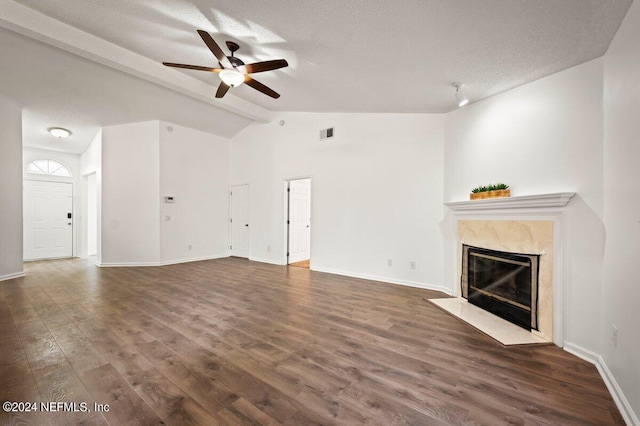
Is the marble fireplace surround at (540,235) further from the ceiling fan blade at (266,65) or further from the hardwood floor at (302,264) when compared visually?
the hardwood floor at (302,264)

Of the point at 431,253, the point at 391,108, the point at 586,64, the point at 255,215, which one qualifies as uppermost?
the point at 391,108

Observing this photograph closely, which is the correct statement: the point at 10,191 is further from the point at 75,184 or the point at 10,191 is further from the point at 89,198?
the point at 89,198

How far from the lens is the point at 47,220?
717 cm

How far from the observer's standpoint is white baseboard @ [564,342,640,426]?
1.61m

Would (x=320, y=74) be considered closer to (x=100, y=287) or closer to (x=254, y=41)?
(x=254, y=41)

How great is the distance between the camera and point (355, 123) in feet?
16.9

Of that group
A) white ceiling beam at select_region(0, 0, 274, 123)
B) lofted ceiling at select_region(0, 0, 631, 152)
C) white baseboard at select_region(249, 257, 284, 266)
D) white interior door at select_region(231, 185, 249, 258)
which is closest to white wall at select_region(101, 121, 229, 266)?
lofted ceiling at select_region(0, 0, 631, 152)

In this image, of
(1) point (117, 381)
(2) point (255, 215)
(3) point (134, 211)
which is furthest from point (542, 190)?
(3) point (134, 211)

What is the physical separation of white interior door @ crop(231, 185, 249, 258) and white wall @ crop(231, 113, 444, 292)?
691 mm

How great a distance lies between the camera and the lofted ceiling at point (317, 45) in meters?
2.21

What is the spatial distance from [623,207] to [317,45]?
10.0 feet

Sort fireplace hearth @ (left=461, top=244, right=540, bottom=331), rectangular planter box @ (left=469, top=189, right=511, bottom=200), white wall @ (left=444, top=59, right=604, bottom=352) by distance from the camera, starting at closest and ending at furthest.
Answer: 1. white wall @ (left=444, top=59, right=604, bottom=352)
2. fireplace hearth @ (left=461, top=244, right=540, bottom=331)
3. rectangular planter box @ (left=469, top=189, right=511, bottom=200)

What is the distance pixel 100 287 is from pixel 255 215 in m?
3.38

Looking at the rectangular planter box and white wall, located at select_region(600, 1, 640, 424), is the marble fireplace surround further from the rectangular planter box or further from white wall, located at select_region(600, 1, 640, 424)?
white wall, located at select_region(600, 1, 640, 424)
